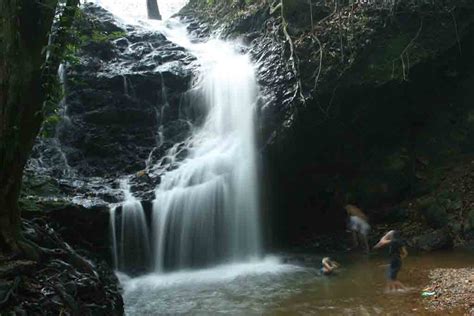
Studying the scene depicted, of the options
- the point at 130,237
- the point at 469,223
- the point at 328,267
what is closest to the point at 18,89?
the point at 130,237

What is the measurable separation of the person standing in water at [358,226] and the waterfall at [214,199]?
218 centimetres

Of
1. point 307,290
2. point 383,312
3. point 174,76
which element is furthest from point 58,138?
point 383,312

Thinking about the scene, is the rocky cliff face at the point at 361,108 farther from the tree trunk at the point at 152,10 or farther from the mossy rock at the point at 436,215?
the tree trunk at the point at 152,10

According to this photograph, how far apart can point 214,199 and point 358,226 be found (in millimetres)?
3272

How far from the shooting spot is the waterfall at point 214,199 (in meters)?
10.5

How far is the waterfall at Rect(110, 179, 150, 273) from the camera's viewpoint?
10062 mm

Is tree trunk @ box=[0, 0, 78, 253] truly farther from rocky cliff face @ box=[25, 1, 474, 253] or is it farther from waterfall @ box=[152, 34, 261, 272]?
waterfall @ box=[152, 34, 261, 272]

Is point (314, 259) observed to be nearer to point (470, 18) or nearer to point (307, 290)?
point (307, 290)

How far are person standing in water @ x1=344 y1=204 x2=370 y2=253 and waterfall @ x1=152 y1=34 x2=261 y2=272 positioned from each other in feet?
7.15

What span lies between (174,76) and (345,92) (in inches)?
217

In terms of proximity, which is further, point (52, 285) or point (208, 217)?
point (208, 217)

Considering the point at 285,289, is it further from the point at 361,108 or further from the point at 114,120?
the point at 114,120

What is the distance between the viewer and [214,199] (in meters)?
10.8

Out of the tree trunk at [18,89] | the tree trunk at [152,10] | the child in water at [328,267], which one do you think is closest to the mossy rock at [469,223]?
the child in water at [328,267]
